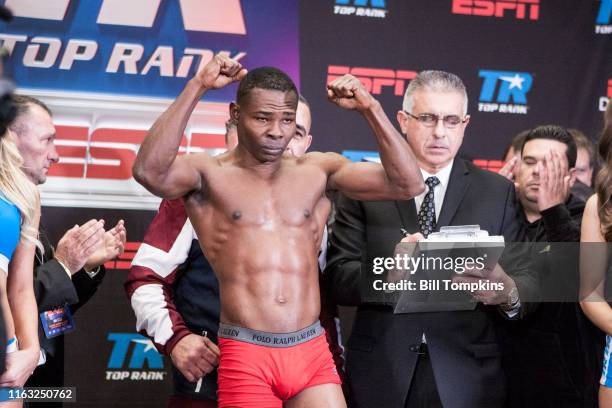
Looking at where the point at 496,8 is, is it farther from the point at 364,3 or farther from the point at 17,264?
the point at 17,264

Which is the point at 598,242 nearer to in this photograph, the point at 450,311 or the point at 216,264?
the point at 450,311

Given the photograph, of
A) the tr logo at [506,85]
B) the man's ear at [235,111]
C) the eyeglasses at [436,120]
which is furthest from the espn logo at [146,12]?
the man's ear at [235,111]

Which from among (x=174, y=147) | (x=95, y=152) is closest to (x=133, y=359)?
(x=95, y=152)

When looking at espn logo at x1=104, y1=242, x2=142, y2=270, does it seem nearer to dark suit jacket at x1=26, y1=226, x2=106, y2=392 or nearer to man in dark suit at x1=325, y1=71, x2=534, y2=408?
dark suit jacket at x1=26, y1=226, x2=106, y2=392

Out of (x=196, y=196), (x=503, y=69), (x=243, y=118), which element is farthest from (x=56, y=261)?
(x=503, y=69)

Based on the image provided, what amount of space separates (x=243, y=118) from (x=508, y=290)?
1.13 m

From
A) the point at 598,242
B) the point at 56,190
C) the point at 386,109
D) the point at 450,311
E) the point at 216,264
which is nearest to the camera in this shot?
the point at 216,264

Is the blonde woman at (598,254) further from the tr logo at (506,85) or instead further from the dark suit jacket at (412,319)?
the tr logo at (506,85)

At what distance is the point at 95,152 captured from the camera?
423 centimetres

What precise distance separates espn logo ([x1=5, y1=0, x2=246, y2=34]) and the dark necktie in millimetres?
1620

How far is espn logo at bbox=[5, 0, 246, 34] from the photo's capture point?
419cm

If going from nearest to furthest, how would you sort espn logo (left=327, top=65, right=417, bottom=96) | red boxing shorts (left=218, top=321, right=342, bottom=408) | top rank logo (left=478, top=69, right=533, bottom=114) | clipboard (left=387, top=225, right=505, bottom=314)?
red boxing shorts (left=218, top=321, right=342, bottom=408) < clipboard (left=387, top=225, right=505, bottom=314) < espn logo (left=327, top=65, right=417, bottom=96) < top rank logo (left=478, top=69, right=533, bottom=114)

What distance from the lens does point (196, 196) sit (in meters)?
2.72

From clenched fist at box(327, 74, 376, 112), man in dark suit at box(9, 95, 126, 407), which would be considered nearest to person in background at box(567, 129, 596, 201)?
clenched fist at box(327, 74, 376, 112)
